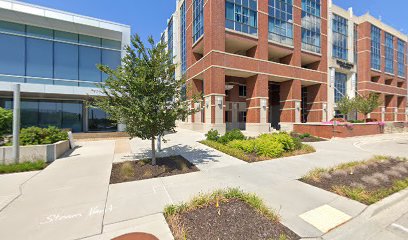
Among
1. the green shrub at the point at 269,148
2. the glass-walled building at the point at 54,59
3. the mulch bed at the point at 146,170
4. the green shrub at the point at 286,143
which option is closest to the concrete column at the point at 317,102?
the green shrub at the point at 286,143

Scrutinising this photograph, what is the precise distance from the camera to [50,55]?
1725 cm

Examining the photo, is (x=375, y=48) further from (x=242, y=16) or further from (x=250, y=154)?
(x=250, y=154)

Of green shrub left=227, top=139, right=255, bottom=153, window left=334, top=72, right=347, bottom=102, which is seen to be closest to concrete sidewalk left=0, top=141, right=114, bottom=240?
green shrub left=227, top=139, right=255, bottom=153

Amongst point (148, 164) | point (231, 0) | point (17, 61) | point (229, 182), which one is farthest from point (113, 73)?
point (231, 0)

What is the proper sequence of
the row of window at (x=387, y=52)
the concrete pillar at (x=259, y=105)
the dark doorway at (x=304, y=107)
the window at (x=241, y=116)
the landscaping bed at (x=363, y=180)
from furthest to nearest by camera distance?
the row of window at (x=387, y=52) → the dark doorway at (x=304, y=107) → the window at (x=241, y=116) → the concrete pillar at (x=259, y=105) → the landscaping bed at (x=363, y=180)

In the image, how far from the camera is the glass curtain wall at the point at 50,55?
16.0 meters

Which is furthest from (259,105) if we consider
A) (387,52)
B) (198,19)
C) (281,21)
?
(387,52)

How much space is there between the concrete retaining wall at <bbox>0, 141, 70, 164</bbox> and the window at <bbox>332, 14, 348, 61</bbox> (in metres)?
45.1

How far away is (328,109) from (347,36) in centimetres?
1923

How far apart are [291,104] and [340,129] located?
9736 millimetres

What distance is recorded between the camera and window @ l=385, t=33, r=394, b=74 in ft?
146

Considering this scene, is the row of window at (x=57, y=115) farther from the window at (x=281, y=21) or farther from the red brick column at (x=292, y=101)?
the window at (x=281, y=21)

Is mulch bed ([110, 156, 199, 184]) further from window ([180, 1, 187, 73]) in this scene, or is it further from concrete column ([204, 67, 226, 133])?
window ([180, 1, 187, 73])

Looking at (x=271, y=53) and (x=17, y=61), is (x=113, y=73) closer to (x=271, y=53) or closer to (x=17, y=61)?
(x=17, y=61)
